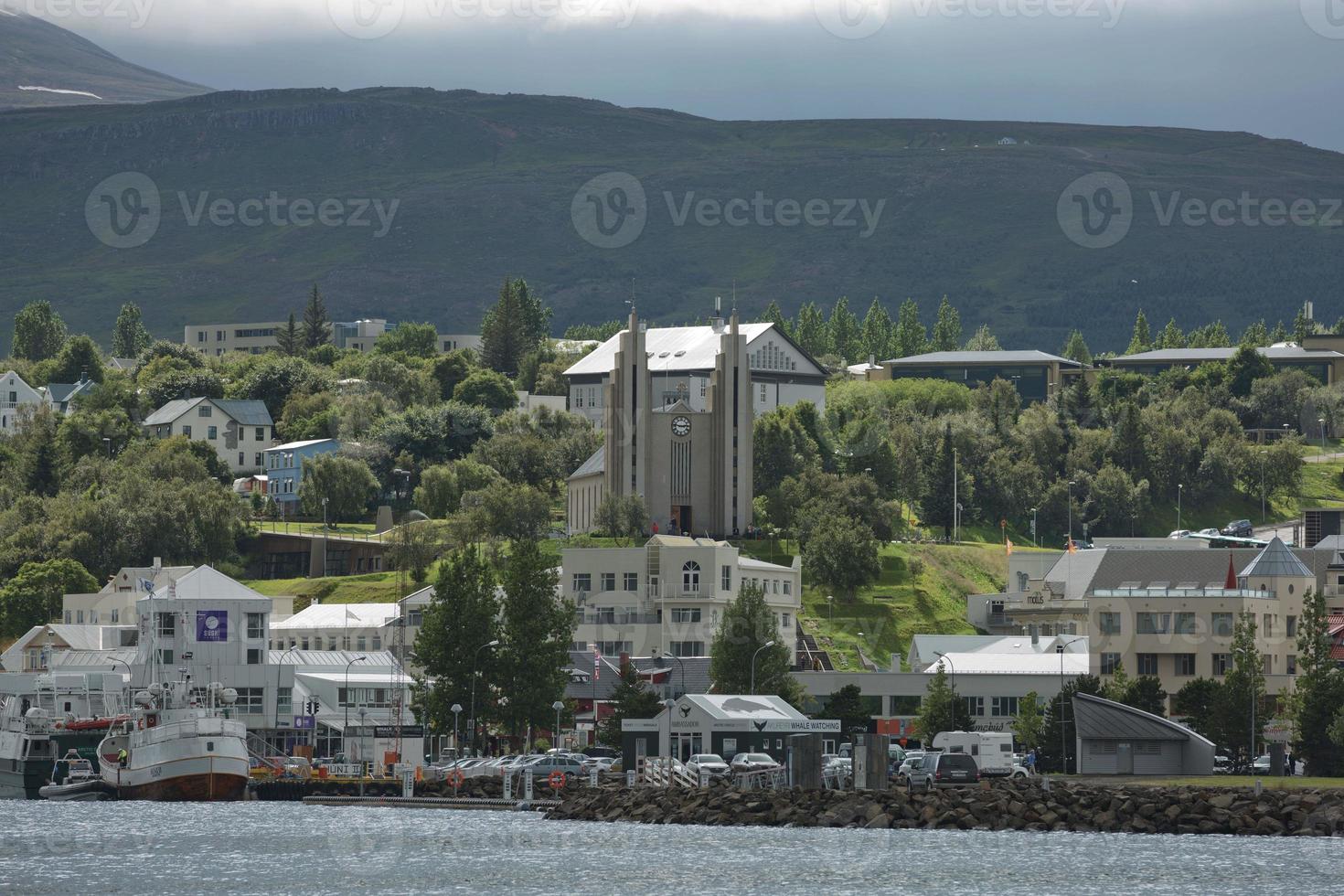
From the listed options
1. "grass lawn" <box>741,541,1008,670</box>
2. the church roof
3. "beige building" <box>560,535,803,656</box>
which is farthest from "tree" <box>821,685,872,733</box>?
the church roof

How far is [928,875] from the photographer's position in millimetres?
73750

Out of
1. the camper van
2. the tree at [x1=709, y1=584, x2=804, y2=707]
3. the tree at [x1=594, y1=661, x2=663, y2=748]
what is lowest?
the camper van

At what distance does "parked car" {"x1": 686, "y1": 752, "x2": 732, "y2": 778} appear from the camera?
98806mm

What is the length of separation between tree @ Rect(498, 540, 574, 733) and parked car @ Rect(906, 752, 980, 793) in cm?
2379

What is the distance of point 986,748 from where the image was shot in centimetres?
10244

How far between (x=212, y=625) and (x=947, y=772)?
43433 mm

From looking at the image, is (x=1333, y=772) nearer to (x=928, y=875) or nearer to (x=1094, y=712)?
(x=1094, y=712)

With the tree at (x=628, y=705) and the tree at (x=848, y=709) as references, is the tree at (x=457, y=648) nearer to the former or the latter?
the tree at (x=628, y=705)

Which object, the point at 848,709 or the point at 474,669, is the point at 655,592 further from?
the point at 474,669

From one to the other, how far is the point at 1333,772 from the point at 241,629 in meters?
55.4

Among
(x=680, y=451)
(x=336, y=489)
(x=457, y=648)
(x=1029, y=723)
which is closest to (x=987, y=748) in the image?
(x=1029, y=723)

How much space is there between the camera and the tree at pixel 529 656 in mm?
114562

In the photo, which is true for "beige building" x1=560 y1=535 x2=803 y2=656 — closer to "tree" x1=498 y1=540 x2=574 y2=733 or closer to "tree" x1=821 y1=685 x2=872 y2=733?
"tree" x1=821 y1=685 x2=872 y2=733

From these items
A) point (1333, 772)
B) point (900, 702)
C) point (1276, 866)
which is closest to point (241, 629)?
point (900, 702)
